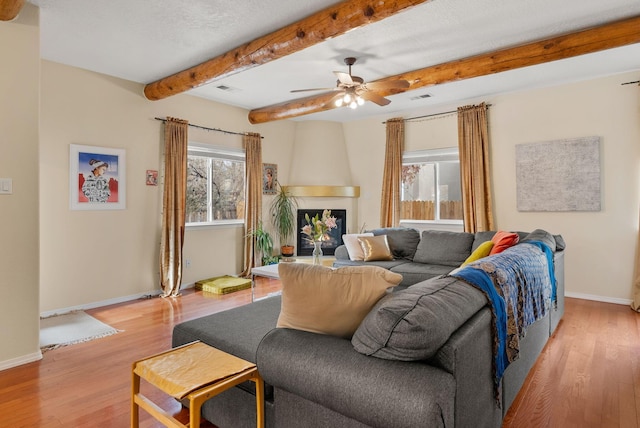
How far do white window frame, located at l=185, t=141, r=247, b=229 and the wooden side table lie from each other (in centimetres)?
381

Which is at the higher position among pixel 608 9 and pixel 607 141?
pixel 608 9

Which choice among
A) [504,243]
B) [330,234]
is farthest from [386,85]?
[330,234]

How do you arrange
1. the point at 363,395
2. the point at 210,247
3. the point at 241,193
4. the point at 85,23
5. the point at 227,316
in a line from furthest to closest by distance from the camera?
the point at 241,193 → the point at 210,247 → the point at 85,23 → the point at 227,316 → the point at 363,395

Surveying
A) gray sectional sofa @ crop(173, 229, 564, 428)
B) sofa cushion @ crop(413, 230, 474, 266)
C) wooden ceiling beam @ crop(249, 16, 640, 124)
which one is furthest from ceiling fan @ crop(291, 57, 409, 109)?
gray sectional sofa @ crop(173, 229, 564, 428)

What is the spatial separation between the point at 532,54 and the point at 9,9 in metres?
4.34

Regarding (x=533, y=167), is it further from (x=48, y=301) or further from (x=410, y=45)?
(x=48, y=301)

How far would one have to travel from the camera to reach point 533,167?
16.3 feet

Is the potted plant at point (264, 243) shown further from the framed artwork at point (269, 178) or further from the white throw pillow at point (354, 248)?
the white throw pillow at point (354, 248)

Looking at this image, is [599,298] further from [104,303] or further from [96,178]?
[96,178]

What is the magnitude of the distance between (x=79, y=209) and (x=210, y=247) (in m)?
1.84

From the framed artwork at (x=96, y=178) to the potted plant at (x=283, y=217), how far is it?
8.39ft

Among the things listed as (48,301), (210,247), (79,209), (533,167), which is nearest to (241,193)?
(210,247)

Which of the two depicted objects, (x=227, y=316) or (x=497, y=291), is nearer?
(x=497, y=291)

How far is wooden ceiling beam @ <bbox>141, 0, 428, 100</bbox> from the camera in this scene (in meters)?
2.61
